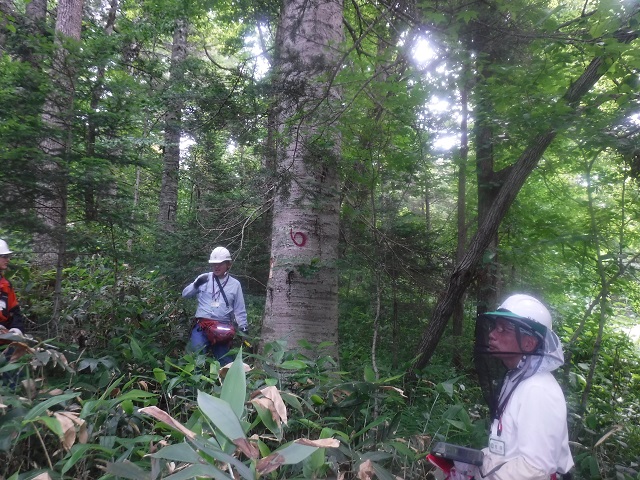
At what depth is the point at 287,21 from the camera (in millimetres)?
5477

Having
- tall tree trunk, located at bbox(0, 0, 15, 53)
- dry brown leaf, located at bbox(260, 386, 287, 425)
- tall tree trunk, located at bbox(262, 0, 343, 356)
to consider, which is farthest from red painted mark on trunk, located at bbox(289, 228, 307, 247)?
tall tree trunk, located at bbox(0, 0, 15, 53)

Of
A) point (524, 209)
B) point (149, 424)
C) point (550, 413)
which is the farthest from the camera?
point (524, 209)

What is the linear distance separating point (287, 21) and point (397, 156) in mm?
2017

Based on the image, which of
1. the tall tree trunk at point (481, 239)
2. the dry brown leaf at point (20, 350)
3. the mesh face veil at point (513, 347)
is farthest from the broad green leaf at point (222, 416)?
the tall tree trunk at point (481, 239)

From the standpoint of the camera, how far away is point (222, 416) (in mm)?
1621

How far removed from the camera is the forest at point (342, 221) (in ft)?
10.4

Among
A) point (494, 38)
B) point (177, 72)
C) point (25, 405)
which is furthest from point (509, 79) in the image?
point (177, 72)

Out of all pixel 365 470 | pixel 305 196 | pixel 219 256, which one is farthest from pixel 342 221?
pixel 365 470

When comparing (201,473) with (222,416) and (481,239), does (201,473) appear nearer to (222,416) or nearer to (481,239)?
(222,416)

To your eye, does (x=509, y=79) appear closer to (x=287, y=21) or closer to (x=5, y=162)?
(x=287, y=21)

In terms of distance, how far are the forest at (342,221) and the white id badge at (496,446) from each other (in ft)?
1.61

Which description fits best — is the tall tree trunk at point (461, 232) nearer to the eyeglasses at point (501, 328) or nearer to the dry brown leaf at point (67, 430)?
the eyeglasses at point (501, 328)

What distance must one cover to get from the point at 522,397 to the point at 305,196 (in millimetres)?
3394

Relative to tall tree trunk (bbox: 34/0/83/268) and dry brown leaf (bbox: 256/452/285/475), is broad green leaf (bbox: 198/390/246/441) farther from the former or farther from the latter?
tall tree trunk (bbox: 34/0/83/268)
